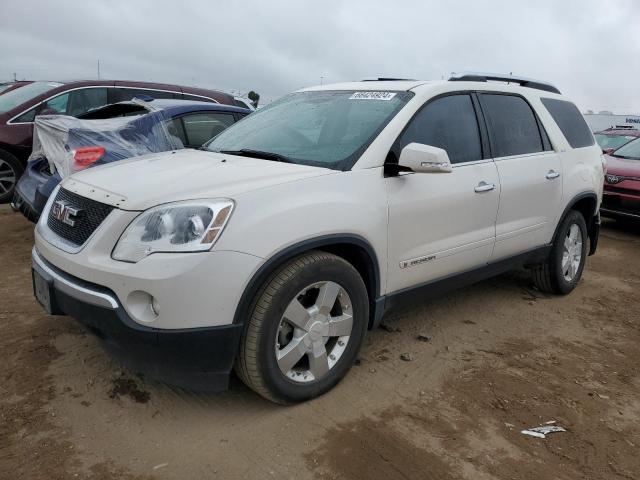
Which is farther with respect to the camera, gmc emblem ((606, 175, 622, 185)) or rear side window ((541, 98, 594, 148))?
gmc emblem ((606, 175, 622, 185))

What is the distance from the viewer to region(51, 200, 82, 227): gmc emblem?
2.81 metres

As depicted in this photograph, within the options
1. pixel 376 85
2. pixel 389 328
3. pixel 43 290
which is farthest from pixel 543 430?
pixel 43 290

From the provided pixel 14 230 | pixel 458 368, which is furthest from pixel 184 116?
pixel 458 368

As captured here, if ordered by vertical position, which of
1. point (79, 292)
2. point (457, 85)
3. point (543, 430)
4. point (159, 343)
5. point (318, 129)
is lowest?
point (543, 430)

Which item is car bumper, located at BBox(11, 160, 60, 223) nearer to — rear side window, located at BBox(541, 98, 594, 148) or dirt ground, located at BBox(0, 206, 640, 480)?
dirt ground, located at BBox(0, 206, 640, 480)

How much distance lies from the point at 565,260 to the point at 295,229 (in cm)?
321

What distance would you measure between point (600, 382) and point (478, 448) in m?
1.22

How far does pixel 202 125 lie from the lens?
18.9 ft

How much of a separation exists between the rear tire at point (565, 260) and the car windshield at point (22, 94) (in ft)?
21.3

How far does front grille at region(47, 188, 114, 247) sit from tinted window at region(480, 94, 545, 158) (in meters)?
2.65

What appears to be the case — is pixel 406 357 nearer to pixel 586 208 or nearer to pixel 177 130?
pixel 586 208

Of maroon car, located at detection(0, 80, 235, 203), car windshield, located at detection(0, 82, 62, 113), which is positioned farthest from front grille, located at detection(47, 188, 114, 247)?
car windshield, located at detection(0, 82, 62, 113)

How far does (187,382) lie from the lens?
2.58 m

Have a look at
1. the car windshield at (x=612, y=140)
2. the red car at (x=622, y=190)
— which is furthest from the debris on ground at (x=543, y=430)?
the car windshield at (x=612, y=140)
